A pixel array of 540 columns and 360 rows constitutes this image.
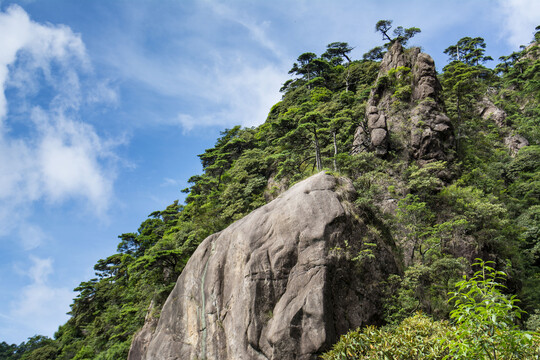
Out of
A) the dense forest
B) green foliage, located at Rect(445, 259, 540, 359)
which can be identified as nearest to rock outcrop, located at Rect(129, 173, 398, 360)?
the dense forest

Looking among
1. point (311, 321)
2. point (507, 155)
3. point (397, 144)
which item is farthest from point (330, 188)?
point (507, 155)

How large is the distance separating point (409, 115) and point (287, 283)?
17538mm

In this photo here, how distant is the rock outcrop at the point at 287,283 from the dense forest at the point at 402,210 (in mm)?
1238

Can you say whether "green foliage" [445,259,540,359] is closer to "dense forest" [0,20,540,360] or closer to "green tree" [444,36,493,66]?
"dense forest" [0,20,540,360]

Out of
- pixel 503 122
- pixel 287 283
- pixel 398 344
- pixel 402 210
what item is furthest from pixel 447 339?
pixel 503 122

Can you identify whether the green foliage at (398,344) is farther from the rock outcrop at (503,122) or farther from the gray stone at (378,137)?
the rock outcrop at (503,122)

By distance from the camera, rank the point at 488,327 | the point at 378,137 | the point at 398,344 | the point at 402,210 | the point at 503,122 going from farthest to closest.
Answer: the point at 503,122, the point at 378,137, the point at 402,210, the point at 398,344, the point at 488,327

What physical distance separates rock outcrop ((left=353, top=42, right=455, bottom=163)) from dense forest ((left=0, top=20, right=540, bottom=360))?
0.24 metres

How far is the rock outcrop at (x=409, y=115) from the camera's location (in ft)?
79.4

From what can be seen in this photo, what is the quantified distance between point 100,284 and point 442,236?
107ft

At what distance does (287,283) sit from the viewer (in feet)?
48.0

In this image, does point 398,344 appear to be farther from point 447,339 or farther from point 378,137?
point 378,137

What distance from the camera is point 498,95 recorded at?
39.5 metres

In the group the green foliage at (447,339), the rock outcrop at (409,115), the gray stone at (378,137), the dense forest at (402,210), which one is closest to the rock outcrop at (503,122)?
the dense forest at (402,210)
